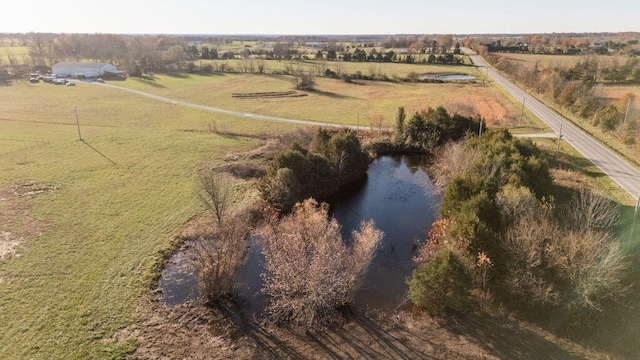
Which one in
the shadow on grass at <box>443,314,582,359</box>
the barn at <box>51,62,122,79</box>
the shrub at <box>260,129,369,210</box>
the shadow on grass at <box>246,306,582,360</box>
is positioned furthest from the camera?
the barn at <box>51,62,122,79</box>

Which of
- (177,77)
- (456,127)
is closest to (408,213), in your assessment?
(456,127)

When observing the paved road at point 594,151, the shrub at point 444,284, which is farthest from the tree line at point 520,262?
the paved road at point 594,151

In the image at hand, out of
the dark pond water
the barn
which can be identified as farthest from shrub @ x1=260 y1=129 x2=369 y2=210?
the barn

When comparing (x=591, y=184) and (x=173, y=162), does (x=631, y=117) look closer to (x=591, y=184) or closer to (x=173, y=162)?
(x=591, y=184)

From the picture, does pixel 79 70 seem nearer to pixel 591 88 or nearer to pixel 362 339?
pixel 362 339

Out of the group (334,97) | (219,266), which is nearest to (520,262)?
(219,266)

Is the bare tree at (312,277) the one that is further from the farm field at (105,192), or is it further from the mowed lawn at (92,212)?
the mowed lawn at (92,212)

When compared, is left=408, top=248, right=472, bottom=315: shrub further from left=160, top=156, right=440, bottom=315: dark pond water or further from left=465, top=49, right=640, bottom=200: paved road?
left=465, top=49, right=640, bottom=200: paved road
